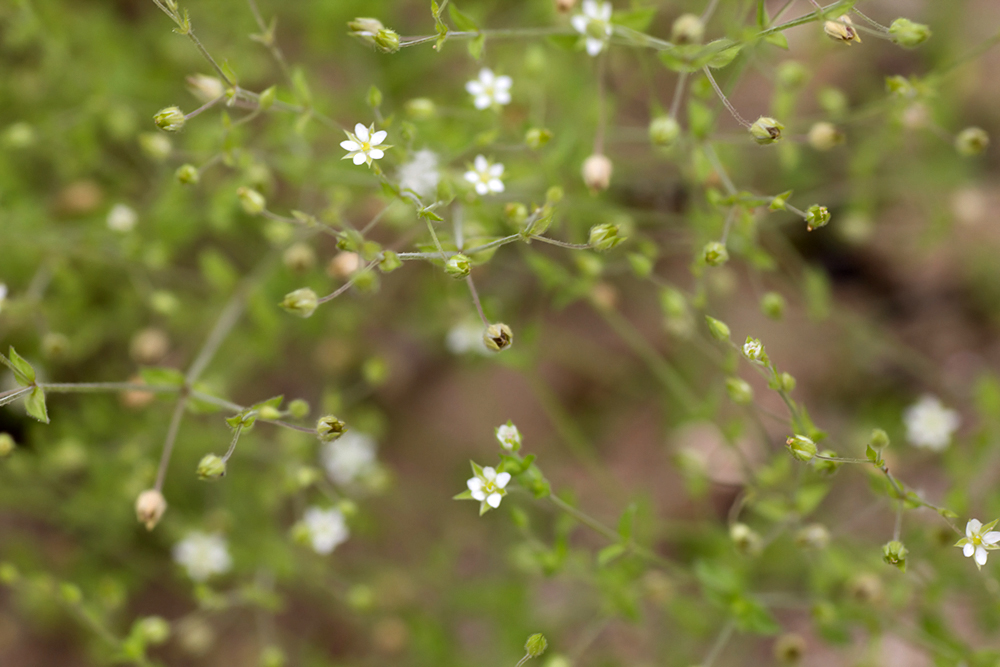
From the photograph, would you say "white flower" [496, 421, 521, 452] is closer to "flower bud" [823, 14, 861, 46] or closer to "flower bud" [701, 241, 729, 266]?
"flower bud" [701, 241, 729, 266]

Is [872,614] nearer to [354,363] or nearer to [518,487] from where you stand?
[518,487]

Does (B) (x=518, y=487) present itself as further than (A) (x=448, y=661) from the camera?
No

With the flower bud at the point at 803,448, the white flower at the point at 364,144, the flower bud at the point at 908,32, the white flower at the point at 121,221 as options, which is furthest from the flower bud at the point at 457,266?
the white flower at the point at 121,221

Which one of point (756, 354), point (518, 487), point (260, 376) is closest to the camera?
point (756, 354)

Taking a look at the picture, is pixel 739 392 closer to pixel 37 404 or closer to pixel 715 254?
pixel 715 254

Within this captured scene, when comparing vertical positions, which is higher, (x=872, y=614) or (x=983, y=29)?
(x=983, y=29)

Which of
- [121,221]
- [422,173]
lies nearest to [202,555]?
[121,221]

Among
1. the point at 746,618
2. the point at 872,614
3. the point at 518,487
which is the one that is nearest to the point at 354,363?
the point at 518,487
